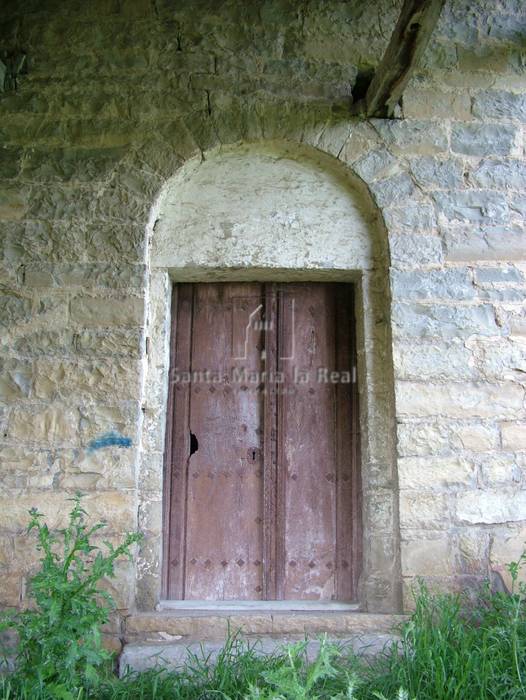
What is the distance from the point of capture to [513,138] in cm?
344

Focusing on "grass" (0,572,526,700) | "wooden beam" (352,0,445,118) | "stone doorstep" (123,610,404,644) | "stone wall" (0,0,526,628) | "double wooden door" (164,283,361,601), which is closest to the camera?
"grass" (0,572,526,700)

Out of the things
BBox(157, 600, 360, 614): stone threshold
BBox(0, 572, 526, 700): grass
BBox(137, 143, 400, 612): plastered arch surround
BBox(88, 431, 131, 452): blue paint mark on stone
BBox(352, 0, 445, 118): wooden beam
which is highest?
BBox(352, 0, 445, 118): wooden beam

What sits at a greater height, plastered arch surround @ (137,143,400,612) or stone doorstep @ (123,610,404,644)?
plastered arch surround @ (137,143,400,612)

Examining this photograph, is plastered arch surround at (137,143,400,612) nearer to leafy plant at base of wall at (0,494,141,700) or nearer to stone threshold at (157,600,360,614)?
stone threshold at (157,600,360,614)

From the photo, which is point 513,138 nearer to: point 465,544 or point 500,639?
point 465,544

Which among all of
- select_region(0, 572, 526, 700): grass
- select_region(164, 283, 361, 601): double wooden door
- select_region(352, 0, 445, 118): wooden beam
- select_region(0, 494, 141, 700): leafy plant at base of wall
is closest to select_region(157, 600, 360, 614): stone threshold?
select_region(164, 283, 361, 601): double wooden door

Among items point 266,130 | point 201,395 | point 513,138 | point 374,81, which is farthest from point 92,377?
point 513,138

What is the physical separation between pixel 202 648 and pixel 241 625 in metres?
0.26

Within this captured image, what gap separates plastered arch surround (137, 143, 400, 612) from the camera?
3.15 metres

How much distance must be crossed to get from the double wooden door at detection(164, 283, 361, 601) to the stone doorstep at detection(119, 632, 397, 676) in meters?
0.37

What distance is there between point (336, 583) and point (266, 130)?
7.91 ft

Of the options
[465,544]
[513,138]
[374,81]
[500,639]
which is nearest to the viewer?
[500,639]

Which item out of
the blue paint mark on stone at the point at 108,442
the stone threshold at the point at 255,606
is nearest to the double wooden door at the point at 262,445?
the stone threshold at the point at 255,606

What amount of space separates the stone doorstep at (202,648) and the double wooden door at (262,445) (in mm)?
369
